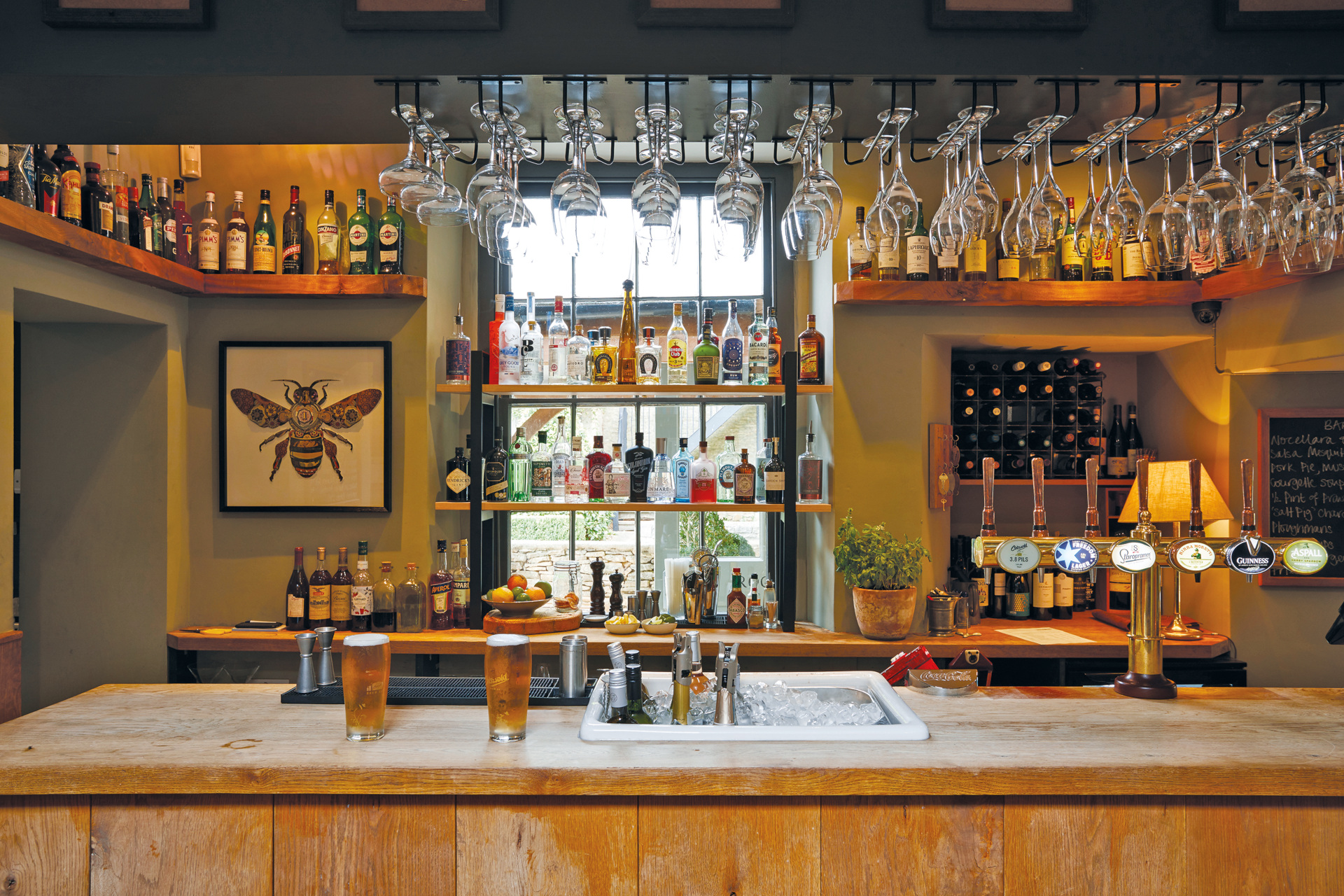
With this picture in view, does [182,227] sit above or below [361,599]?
above

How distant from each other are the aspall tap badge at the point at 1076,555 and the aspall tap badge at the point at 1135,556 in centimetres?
5

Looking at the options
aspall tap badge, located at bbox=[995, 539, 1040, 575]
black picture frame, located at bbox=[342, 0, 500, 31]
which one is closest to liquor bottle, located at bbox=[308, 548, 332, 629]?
black picture frame, located at bbox=[342, 0, 500, 31]

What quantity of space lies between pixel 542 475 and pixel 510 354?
1.68 feet

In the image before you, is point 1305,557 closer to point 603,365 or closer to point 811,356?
point 811,356

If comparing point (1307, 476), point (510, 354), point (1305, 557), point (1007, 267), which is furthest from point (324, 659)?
point (1307, 476)

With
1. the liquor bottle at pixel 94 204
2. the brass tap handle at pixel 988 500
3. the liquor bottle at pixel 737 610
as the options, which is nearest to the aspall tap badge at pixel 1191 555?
the brass tap handle at pixel 988 500

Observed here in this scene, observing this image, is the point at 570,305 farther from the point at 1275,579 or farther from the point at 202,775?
the point at 1275,579

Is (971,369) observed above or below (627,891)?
above

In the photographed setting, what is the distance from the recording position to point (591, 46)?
1610 mm

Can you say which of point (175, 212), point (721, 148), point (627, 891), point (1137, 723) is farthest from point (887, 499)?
point (175, 212)

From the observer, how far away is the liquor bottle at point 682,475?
3295 mm

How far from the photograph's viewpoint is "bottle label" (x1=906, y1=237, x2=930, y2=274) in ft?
10.2

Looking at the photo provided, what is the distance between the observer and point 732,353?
3221mm

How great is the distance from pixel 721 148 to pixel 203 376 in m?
2.46
